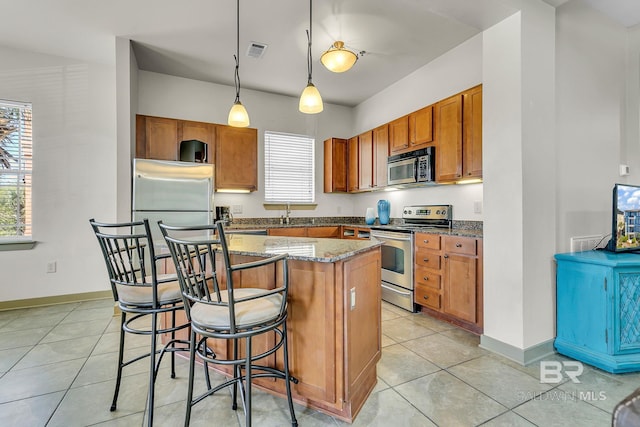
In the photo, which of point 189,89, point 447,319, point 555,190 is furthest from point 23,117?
point 555,190

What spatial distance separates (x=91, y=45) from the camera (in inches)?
137

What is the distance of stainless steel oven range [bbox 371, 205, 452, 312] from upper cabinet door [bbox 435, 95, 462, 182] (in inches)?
21.5

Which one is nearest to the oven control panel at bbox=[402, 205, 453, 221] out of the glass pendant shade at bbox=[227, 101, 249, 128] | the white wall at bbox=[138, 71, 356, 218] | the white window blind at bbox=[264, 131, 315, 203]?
the white wall at bbox=[138, 71, 356, 218]

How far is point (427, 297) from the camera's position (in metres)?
3.20

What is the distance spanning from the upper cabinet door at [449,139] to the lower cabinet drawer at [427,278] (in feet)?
3.44

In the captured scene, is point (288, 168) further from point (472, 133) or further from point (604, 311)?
point (604, 311)

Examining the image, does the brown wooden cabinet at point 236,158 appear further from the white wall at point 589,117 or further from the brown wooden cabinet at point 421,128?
the white wall at point 589,117

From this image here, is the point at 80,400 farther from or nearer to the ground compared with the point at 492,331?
nearer to the ground

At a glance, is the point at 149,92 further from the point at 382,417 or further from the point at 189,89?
the point at 382,417

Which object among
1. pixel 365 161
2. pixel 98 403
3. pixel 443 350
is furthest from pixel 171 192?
pixel 443 350

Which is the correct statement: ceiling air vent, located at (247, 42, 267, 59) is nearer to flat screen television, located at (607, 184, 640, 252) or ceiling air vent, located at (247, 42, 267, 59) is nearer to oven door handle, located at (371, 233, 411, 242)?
oven door handle, located at (371, 233, 411, 242)

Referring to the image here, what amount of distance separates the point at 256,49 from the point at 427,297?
343 centimetres

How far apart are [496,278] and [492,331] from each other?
44 centimetres

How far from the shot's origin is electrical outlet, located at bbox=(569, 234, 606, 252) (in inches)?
101
